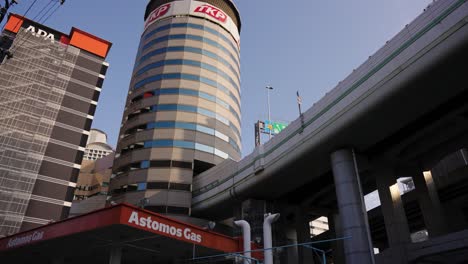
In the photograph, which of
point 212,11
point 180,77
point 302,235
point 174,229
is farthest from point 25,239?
point 212,11

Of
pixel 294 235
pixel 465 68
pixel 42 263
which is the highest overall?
pixel 465 68

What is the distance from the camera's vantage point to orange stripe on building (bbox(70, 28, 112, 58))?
74475mm

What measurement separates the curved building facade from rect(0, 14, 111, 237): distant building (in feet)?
26.9

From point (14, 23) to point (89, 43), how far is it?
14100mm

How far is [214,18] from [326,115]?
163 ft

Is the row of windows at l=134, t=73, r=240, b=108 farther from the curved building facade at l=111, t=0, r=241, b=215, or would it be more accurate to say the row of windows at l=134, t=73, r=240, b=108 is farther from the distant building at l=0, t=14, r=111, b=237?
the distant building at l=0, t=14, r=111, b=237

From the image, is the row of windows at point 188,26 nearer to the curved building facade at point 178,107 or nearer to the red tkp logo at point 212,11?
the curved building facade at point 178,107

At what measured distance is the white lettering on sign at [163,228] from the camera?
24.5 meters

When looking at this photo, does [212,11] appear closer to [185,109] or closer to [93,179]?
[185,109]

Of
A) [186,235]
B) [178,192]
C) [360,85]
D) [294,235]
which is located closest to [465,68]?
[360,85]

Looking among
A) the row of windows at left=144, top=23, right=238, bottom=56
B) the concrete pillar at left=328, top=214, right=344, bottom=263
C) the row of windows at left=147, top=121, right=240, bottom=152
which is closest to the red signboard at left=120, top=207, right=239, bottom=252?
the concrete pillar at left=328, top=214, right=344, bottom=263

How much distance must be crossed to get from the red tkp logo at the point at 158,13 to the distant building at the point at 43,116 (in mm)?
11441

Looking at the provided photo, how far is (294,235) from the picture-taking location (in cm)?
6081

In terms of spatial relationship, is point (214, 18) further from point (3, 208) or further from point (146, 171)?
point (3, 208)
